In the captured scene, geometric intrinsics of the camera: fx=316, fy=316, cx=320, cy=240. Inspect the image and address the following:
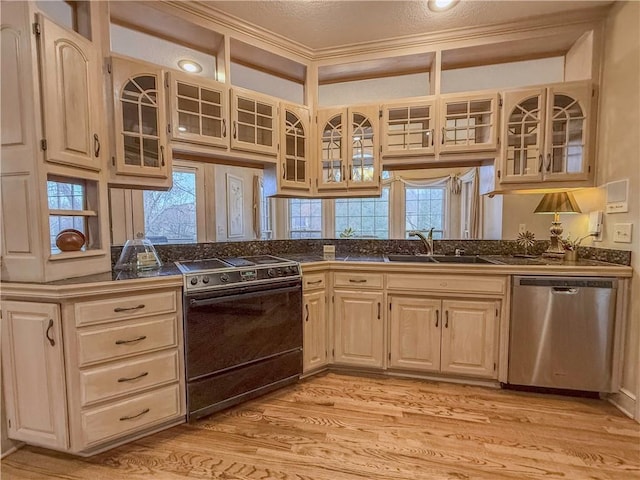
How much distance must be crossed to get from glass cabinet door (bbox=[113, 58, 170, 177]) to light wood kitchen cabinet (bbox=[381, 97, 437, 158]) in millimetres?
1651

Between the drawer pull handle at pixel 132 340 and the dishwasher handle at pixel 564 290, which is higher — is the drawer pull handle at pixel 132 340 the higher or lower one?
the lower one

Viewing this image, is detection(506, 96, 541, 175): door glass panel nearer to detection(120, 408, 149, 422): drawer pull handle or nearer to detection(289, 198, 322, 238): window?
detection(289, 198, 322, 238): window

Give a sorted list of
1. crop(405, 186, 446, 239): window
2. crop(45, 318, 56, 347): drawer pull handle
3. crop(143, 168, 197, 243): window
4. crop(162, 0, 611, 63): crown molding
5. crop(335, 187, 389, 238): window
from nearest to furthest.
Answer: crop(45, 318, 56, 347): drawer pull handle, crop(162, 0, 611, 63): crown molding, crop(143, 168, 197, 243): window, crop(405, 186, 446, 239): window, crop(335, 187, 389, 238): window

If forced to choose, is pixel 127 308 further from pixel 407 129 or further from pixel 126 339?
pixel 407 129

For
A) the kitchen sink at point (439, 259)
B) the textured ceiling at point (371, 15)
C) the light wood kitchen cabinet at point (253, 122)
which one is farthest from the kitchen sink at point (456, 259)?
the textured ceiling at point (371, 15)

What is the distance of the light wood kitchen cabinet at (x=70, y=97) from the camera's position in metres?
1.61

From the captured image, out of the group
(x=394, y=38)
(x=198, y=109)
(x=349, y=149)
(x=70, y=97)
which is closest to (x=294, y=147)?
(x=349, y=149)

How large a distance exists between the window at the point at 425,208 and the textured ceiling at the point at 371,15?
182cm

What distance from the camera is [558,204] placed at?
97.0 inches

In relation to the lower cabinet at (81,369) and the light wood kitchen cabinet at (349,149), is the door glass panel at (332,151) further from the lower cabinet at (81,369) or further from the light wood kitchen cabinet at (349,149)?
the lower cabinet at (81,369)

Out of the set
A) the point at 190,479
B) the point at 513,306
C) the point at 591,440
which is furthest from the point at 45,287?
the point at 591,440

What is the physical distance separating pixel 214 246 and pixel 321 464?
5.73ft

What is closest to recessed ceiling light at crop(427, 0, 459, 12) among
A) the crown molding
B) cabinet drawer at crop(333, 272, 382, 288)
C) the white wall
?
the crown molding

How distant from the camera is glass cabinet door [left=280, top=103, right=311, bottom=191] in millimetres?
2572
